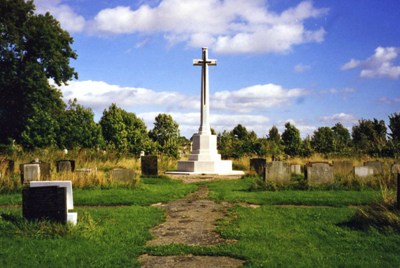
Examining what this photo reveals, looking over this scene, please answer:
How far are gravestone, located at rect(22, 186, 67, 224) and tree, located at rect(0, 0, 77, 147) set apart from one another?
2878cm

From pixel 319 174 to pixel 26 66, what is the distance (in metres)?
28.9

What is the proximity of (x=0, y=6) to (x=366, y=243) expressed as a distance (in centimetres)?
3811

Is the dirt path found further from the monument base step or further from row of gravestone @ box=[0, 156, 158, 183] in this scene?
the monument base step

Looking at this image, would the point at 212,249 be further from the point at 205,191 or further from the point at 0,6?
the point at 0,6

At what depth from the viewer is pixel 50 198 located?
28.7 feet

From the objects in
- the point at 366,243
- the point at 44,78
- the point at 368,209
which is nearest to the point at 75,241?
the point at 366,243

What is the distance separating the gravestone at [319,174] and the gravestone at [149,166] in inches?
338

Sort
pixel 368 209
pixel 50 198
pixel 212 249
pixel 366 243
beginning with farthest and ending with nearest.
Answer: pixel 368 209 → pixel 50 198 → pixel 366 243 → pixel 212 249

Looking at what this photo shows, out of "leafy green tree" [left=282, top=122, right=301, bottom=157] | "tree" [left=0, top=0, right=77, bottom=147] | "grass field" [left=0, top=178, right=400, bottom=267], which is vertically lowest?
"grass field" [left=0, top=178, right=400, bottom=267]

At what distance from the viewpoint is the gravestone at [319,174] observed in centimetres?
1638

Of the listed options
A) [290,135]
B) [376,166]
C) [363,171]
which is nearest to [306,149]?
[290,135]

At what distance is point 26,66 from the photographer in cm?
3709

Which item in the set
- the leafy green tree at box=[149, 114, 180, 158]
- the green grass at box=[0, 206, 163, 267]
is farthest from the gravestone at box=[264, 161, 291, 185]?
the leafy green tree at box=[149, 114, 180, 158]

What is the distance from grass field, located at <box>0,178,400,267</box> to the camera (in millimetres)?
6812
